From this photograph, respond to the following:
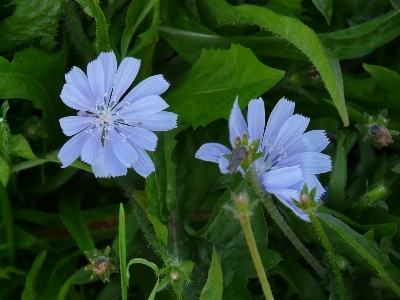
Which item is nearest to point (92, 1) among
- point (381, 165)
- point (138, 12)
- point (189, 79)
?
point (138, 12)

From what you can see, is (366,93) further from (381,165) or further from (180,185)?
(180,185)

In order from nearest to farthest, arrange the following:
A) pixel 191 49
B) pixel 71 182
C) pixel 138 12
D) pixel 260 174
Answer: pixel 260 174 < pixel 138 12 < pixel 191 49 < pixel 71 182

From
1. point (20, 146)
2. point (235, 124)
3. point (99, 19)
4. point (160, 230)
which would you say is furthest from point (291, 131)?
point (20, 146)

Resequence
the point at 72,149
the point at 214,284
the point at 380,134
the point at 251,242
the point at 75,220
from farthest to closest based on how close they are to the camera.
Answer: the point at 75,220, the point at 380,134, the point at 72,149, the point at 214,284, the point at 251,242

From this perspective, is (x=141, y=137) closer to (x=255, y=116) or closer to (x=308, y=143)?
(x=255, y=116)

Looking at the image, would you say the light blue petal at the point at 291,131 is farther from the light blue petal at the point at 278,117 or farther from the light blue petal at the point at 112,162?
the light blue petal at the point at 112,162

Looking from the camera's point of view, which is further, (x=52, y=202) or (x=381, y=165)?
(x=52, y=202)
